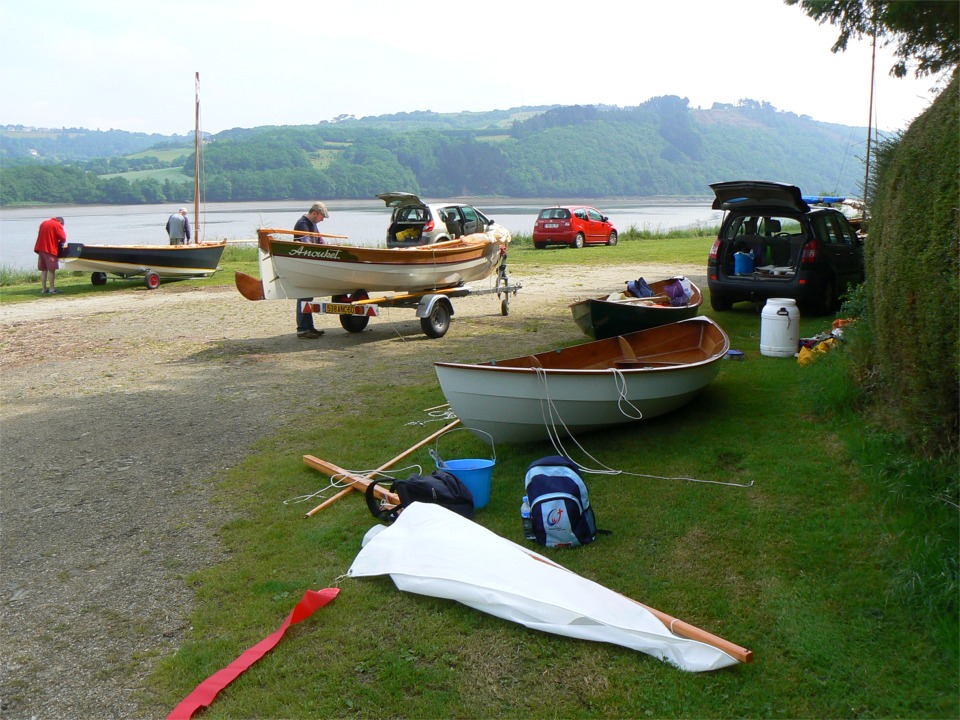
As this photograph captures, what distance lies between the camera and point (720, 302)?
13.1 metres

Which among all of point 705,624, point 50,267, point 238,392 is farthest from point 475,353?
point 50,267

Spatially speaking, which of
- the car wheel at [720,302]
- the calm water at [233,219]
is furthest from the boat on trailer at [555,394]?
the calm water at [233,219]

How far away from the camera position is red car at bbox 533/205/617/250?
30.0 meters

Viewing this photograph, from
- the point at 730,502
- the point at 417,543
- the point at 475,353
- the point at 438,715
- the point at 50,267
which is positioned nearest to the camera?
the point at 438,715

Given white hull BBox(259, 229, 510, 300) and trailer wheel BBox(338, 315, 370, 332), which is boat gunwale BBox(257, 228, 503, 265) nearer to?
white hull BBox(259, 229, 510, 300)

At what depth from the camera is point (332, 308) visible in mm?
11719

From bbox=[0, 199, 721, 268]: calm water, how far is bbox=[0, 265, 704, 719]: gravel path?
24519mm

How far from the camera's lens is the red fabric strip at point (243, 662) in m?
3.64

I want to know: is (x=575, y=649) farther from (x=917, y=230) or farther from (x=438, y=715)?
(x=917, y=230)

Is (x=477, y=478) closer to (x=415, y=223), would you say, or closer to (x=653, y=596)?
(x=653, y=596)

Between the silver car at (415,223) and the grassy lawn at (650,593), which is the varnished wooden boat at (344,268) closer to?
the silver car at (415,223)

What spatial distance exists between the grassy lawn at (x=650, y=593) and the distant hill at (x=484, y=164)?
285ft

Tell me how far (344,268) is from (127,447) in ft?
17.5

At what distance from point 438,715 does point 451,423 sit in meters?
4.02
